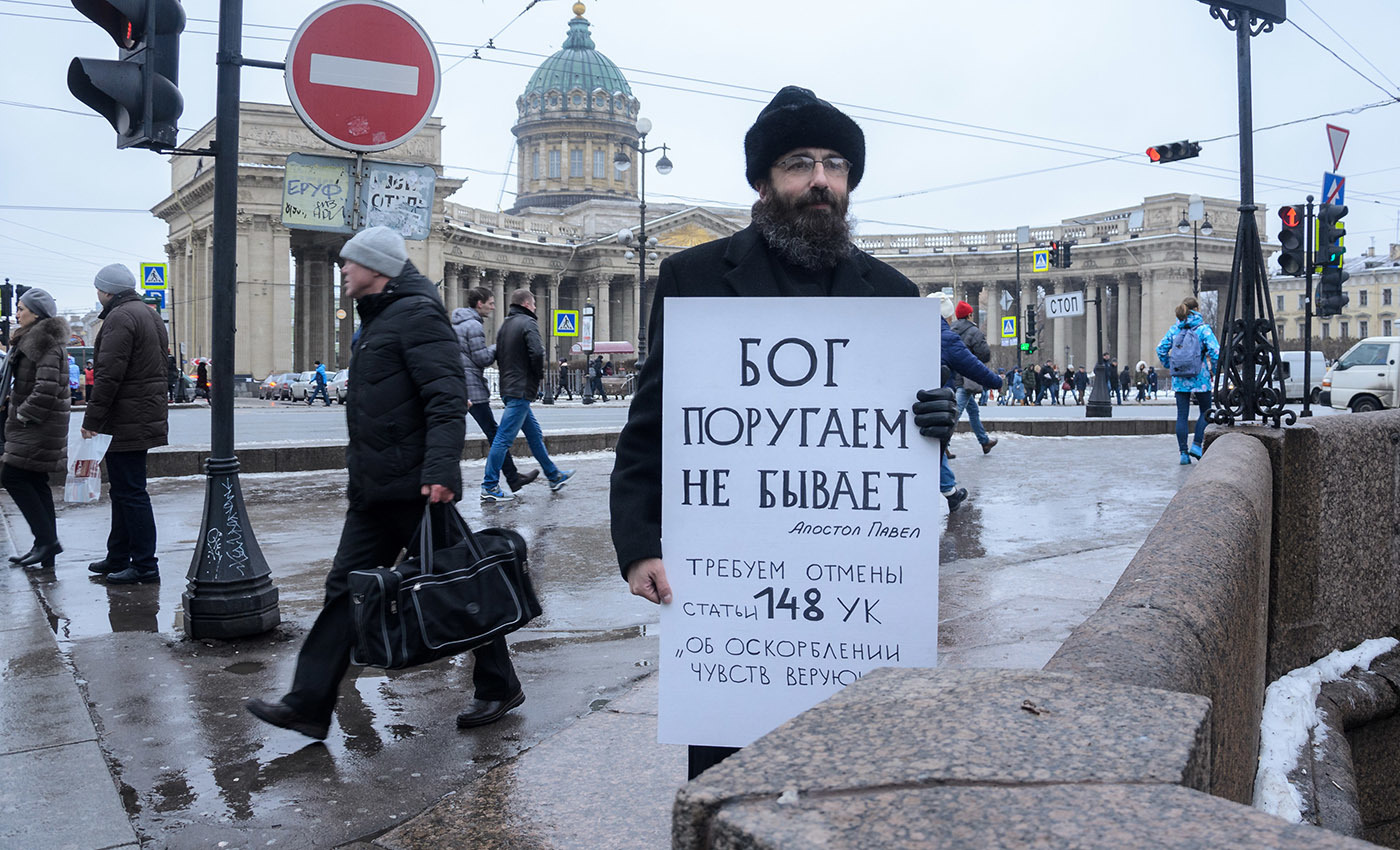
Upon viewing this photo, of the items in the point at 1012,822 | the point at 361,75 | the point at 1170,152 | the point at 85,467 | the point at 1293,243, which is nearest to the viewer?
the point at 1012,822

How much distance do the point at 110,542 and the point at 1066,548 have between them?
5.89m

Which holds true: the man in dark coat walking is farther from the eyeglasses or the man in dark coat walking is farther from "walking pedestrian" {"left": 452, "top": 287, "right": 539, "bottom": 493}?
Answer: "walking pedestrian" {"left": 452, "top": 287, "right": 539, "bottom": 493}

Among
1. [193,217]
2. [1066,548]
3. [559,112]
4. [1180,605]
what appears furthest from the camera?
[559,112]

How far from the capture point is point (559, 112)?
87.3m

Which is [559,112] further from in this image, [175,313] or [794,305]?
[794,305]

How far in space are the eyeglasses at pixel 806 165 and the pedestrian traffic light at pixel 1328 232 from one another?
492 inches

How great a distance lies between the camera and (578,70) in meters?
87.9

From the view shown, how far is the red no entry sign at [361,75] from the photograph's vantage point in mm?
4906

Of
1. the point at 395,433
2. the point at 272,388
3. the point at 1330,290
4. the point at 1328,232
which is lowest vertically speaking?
the point at 395,433

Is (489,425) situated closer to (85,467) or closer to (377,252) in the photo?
(85,467)

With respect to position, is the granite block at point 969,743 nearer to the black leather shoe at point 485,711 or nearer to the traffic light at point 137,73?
the black leather shoe at point 485,711

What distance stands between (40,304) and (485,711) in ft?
15.8

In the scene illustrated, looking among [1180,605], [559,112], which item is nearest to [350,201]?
[1180,605]

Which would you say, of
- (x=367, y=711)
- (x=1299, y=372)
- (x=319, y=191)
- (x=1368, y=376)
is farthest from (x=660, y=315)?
(x=1299, y=372)
